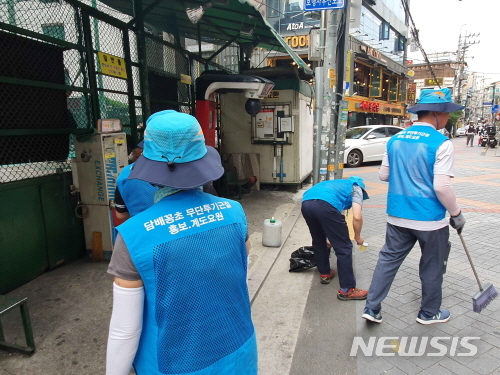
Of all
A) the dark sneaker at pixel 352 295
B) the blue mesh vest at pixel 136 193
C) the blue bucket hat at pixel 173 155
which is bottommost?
the dark sneaker at pixel 352 295

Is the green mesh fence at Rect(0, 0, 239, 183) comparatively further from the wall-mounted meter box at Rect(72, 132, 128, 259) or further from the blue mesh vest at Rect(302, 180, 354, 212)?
the blue mesh vest at Rect(302, 180, 354, 212)

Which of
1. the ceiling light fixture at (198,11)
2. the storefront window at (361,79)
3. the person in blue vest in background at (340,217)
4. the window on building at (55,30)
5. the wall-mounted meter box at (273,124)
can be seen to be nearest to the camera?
the person in blue vest in background at (340,217)

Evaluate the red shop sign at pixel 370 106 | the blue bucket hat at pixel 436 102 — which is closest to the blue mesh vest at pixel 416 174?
the blue bucket hat at pixel 436 102

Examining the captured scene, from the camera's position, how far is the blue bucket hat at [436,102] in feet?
9.27

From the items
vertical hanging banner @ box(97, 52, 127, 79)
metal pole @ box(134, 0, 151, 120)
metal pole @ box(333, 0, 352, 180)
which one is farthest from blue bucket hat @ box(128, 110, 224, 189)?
metal pole @ box(333, 0, 352, 180)

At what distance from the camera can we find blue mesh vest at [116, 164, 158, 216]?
2709mm

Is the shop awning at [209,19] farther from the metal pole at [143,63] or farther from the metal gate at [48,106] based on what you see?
the metal gate at [48,106]

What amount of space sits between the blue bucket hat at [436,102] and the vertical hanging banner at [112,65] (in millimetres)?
3827

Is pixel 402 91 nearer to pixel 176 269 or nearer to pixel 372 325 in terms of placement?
pixel 372 325

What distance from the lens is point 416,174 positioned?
283cm

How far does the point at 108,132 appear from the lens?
4.27 meters

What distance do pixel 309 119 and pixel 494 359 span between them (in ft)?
24.6

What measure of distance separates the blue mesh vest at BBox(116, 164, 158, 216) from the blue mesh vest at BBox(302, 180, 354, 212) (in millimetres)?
1716

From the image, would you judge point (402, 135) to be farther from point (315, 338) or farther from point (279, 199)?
point (279, 199)
